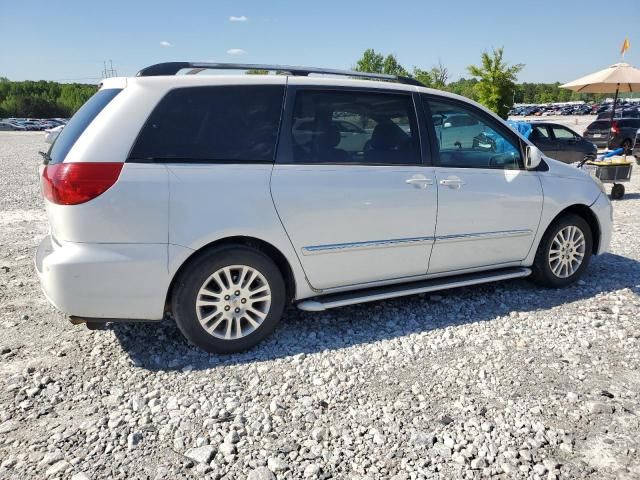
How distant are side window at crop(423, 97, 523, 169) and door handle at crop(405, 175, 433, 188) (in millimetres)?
226

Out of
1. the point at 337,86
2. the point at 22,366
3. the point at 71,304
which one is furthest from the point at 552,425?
the point at 22,366

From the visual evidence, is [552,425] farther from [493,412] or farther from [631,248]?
[631,248]

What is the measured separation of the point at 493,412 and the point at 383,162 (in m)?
1.90

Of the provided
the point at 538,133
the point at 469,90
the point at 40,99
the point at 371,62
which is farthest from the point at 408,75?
the point at 40,99

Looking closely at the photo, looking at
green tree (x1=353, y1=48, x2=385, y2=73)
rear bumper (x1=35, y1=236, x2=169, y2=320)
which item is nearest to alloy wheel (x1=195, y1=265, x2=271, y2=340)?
rear bumper (x1=35, y1=236, x2=169, y2=320)

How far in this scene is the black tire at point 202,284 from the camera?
10.8 feet

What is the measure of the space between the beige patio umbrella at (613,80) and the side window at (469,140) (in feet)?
34.8

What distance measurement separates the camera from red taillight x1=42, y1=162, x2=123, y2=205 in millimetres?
2975

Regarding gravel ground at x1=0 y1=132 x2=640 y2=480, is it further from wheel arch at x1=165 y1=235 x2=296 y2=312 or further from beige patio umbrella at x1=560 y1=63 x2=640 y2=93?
beige patio umbrella at x1=560 y1=63 x2=640 y2=93

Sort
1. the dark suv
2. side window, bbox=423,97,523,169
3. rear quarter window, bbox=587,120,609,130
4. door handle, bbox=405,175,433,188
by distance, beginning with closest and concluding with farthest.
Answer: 1. door handle, bbox=405,175,433,188
2. side window, bbox=423,97,523,169
3. the dark suv
4. rear quarter window, bbox=587,120,609,130

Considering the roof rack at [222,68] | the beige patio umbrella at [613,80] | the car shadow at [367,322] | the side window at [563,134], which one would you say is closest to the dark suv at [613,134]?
the side window at [563,134]

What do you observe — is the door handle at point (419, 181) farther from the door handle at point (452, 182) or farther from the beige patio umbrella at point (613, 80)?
the beige patio umbrella at point (613, 80)

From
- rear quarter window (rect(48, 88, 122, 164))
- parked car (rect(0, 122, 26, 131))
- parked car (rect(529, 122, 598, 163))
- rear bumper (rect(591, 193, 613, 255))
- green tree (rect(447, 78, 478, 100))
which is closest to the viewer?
rear quarter window (rect(48, 88, 122, 164))

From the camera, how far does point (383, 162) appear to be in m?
3.82
